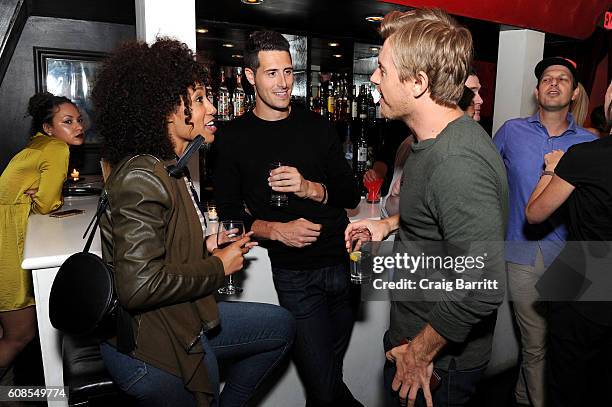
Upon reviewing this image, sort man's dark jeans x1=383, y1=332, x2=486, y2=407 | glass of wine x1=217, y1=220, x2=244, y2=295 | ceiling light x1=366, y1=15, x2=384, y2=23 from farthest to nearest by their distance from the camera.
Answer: ceiling light x1=366, y1=15, x2=384, y2=23 < glass of wine x1=217, y1=220, x2=244, y2=295 < man's dark jeans x1=383, y1=332, x2=486, y2=407

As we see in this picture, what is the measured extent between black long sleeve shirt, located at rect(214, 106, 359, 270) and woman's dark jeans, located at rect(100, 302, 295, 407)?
0.31 meters

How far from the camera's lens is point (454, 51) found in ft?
3.93

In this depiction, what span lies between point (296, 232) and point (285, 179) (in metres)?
0.23

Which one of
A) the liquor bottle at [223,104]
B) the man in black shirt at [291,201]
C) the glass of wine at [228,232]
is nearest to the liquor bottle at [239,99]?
the liquor bottle at [223,104]

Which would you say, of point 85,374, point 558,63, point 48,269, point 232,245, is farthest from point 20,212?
point 558,63

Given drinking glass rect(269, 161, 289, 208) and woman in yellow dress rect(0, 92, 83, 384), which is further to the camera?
woman in yellow dress rect(0, 92, 83, 384)

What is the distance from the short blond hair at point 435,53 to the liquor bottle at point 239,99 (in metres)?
2.98

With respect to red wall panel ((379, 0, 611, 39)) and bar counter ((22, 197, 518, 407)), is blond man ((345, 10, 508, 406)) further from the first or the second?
red wall panel ((379, 0, 611, 39))

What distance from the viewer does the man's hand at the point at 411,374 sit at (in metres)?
1.24

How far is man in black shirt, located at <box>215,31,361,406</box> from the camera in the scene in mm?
2014

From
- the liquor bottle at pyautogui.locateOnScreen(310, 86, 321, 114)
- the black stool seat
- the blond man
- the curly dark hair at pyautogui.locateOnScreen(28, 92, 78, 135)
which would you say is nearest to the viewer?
the blond man

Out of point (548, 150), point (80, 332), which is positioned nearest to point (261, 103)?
point (80, 332)

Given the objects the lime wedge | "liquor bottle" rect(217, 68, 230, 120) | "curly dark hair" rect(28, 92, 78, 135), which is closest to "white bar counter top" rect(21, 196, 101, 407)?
the lime wedge

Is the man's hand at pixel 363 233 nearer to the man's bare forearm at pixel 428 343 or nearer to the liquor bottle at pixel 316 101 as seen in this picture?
the man's bare forearm at pixel 428 343
